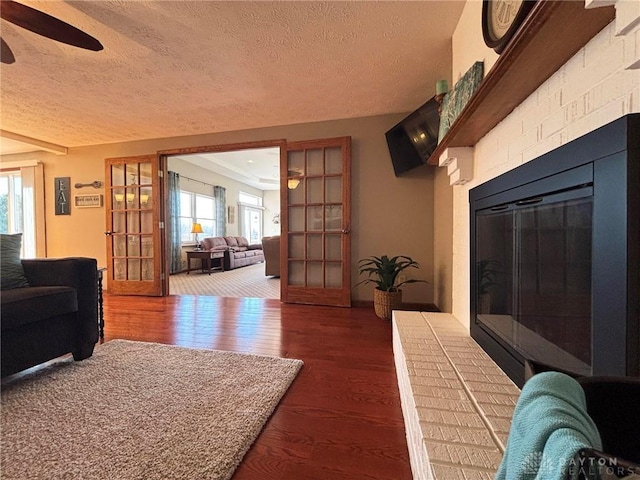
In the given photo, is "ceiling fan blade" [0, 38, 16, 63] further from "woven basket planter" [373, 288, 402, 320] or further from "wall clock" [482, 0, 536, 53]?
"woven basket planter" [373, 288, 402, 320]

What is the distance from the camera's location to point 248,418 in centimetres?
121

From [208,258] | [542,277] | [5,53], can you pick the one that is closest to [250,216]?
[208,258]

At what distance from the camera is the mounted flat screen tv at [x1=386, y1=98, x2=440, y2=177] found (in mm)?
2574

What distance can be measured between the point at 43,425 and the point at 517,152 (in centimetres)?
231

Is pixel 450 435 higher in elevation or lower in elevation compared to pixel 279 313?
higher

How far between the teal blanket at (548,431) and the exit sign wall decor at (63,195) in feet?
18.8

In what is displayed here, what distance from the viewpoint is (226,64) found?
2.22m

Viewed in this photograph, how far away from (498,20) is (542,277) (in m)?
1.05

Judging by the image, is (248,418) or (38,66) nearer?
(248,418)

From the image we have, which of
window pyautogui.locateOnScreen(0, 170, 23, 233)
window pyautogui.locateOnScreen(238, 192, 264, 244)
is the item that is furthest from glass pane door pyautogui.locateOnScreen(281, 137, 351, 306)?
window pyautogui.locateOnScreen(238, 192, 264, 244)

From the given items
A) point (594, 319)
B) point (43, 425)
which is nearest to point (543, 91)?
point (594, 319)

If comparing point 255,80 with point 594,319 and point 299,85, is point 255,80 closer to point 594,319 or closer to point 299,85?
point 299,85

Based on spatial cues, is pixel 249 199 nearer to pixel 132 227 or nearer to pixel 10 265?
pixel 132 227

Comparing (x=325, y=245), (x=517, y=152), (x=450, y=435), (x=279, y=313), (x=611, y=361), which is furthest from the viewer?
(x=325, y=245)
